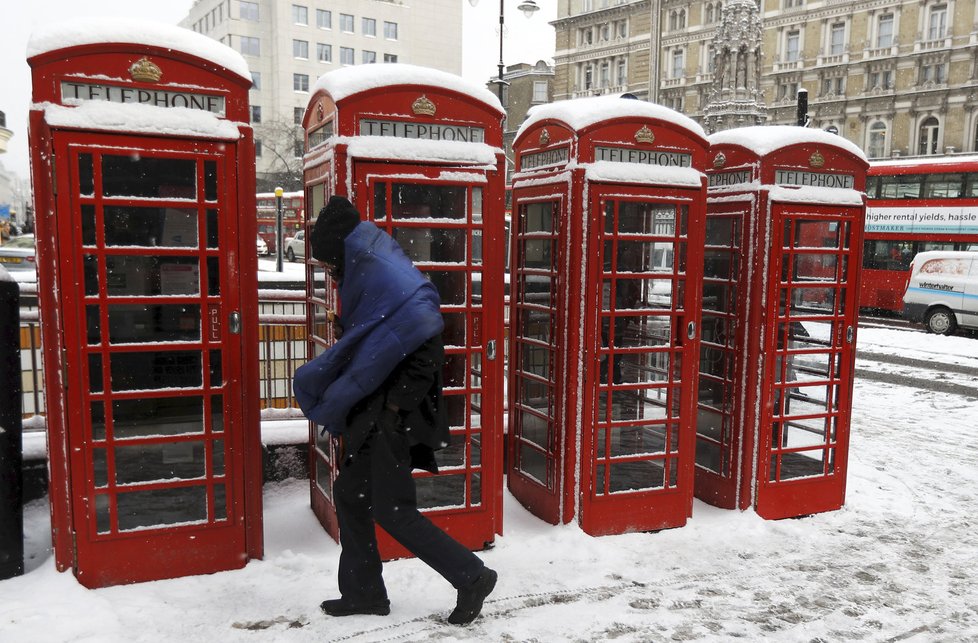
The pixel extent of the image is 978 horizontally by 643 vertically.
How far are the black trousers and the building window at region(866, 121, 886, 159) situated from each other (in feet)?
148

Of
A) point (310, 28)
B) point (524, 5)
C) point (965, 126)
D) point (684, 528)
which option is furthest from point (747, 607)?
point (310, 28)

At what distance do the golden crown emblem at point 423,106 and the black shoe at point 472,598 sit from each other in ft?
8.05

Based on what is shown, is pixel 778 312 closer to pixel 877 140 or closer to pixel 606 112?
pixel 606 112

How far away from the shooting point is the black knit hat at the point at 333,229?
324 cm

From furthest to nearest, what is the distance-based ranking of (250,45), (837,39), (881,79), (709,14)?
(250,45) → (709,14) → (837,39) → (881,79)

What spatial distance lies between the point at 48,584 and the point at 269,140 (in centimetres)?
5149

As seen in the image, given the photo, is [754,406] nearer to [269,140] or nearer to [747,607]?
[747,607]

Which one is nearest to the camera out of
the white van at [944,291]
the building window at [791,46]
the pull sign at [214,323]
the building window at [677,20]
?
the pull sign at [214,323]

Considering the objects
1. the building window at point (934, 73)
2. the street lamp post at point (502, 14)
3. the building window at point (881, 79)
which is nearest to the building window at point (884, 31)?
the building window at point (881, 79)

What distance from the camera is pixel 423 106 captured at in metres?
3.99

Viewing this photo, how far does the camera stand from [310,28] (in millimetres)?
59906

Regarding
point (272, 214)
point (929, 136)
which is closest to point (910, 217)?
point (929, 136)

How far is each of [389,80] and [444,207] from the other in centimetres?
75

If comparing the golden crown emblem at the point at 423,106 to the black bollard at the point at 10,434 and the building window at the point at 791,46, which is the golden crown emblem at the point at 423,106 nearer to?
the black bollard at the point at 10,434
